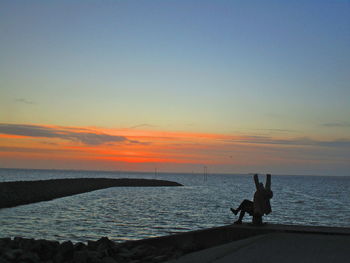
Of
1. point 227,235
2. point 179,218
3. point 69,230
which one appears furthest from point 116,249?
point 179,218

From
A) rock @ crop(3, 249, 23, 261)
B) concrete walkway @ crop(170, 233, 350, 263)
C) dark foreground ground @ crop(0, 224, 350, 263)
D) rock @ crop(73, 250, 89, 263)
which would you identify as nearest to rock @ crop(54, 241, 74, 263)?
dark foreground ground @ crop(0, 224, 350, 263)

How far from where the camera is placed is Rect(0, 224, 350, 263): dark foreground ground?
27.7ft

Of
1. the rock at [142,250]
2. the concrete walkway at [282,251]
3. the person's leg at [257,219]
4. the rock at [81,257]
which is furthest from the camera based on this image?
the person's leg at [257,219]

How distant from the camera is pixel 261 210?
12.2 metres

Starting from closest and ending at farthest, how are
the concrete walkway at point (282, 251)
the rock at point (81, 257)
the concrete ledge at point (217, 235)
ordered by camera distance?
the concrete walkway at point (282, 251)
the rock at point (81, 257)
the concrete ledge at point (217, 235)

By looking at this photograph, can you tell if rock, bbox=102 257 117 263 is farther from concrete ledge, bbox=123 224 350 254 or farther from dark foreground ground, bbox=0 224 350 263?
concrete ledge, bbox=123 224 350 254

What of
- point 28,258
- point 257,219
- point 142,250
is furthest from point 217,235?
point 28,258

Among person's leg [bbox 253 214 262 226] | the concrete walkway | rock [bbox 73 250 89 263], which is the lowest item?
rock [bbox 73 250 89 263]

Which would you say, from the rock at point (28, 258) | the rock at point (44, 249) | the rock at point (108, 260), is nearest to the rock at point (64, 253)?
the rock at point (44, 249)

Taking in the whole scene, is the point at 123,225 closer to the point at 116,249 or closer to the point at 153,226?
the point at 153,226

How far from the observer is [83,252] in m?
9.49

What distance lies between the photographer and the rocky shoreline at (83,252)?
9516 mm

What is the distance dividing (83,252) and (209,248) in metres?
2.93

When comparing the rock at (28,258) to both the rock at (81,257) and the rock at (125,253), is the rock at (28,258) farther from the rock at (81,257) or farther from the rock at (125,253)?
the rock at (125,253)
